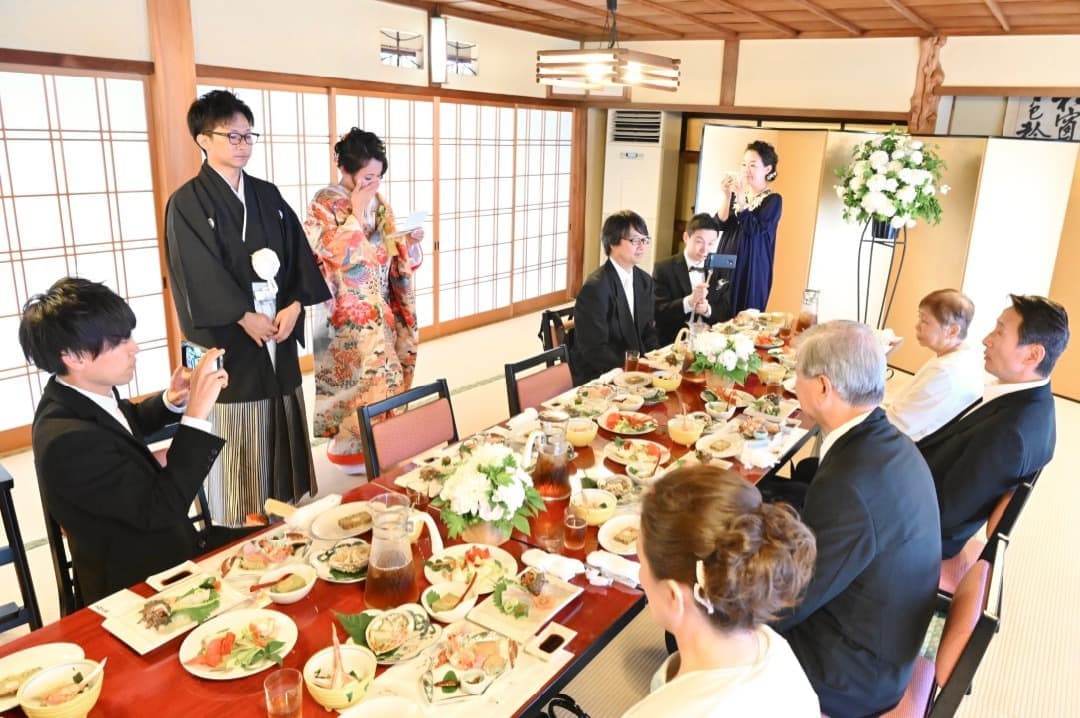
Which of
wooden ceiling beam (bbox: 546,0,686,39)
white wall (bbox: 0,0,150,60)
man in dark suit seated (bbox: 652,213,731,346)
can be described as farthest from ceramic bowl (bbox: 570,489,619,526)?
wooden ceiling beam (bbox: 546,0,686,39)

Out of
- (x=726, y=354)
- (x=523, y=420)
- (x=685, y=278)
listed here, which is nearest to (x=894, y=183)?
(x=685, y=278)

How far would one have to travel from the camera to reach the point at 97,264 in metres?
4.43

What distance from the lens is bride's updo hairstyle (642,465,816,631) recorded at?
1173 mm

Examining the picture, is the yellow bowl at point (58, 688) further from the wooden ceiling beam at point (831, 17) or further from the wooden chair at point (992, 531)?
the wooden ceiling beam at point (831, 17)

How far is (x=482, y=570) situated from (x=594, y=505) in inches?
16.9

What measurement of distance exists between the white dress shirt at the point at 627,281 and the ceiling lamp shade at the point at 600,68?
960 mm

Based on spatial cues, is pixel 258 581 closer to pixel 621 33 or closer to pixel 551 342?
pixel 551 342

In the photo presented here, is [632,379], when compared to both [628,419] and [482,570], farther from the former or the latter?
[482,570]

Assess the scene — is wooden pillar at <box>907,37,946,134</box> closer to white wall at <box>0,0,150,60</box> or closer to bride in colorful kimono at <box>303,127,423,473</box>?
bride in colorful kimono at <box>303,127,423,473</box>

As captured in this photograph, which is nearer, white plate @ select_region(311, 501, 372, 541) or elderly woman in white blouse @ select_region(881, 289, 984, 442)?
white plate @ select_region(311, 501, 372, 541)

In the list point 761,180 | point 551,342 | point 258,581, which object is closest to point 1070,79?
point 761,180

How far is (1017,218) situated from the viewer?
18.7 feet

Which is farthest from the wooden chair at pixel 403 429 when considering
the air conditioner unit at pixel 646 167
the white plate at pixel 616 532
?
the air conditioner unit at pixel 646 167

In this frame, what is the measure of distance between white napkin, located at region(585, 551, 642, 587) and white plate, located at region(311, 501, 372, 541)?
23.1 inches
